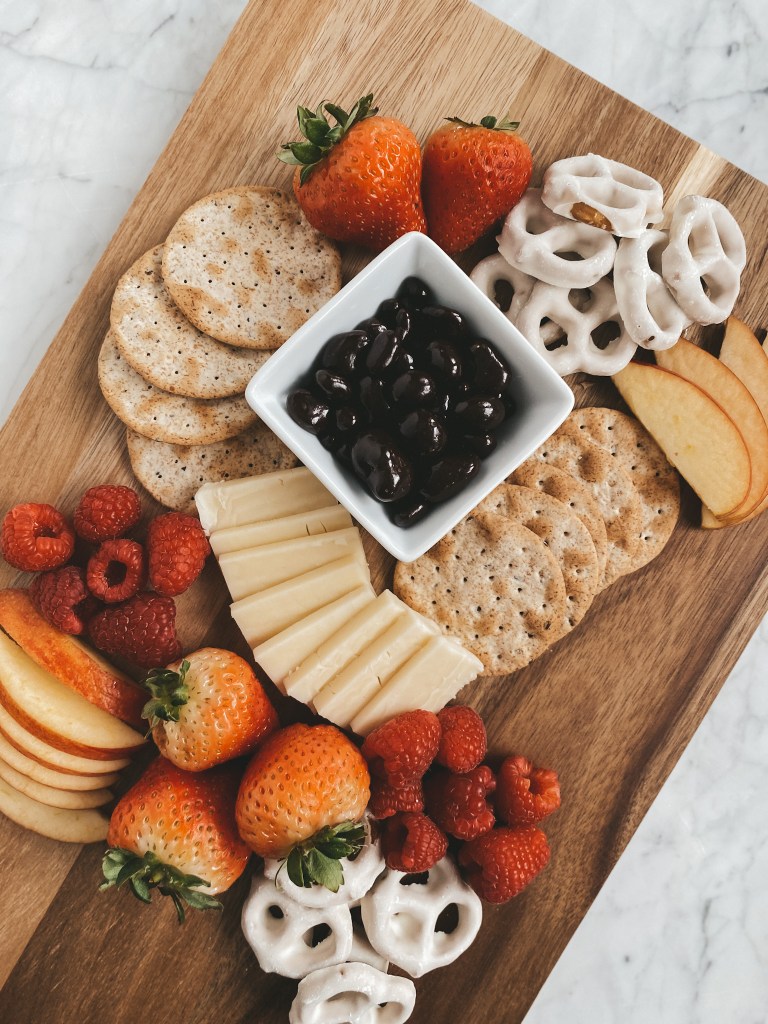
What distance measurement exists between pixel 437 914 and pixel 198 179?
1.48 metres

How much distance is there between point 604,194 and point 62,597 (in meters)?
1.23

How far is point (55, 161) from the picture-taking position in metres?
1.67

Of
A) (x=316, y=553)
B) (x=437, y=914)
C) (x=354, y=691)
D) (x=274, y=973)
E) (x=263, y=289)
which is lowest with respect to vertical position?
(x=274, y=973)

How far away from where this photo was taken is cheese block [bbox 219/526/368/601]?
141 centimetres

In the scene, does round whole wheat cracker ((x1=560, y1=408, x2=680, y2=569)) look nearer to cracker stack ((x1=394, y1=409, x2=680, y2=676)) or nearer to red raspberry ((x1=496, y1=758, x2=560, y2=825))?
cracker stack ((x1=394, y1=409, x2=680, y2=676))

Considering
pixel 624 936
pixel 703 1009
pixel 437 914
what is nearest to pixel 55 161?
pixel 437 914

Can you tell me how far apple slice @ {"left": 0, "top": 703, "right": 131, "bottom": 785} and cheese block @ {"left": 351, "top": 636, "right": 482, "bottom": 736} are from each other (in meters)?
0.50

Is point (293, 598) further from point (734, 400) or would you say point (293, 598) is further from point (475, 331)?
point (734, 400)

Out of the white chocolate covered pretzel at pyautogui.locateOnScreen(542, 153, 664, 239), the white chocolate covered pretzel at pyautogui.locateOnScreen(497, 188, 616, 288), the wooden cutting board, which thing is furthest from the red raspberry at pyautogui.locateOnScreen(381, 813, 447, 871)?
the white chocolate covered pretzel at pyautogui.locateOnScreen(542, 153, 664, 239)

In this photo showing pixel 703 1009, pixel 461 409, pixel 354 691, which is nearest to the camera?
pixel 461 409

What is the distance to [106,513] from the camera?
4.52 ft

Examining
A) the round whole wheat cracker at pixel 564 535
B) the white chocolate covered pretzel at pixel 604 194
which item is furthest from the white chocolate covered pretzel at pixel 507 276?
the round whole wheat cracker at pixel 564 535

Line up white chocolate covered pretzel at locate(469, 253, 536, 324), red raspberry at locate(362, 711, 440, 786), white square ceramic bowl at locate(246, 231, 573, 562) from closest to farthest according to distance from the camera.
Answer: white square ceramic bowl at locate(246, 231, 573, 562)
red raspberry at locate(362, 711, 440, 786)
white chocolate covered pretzel at locate(469, 253, 536, 324)

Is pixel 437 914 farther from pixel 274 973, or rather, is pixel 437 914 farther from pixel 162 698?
pixel 162 698
